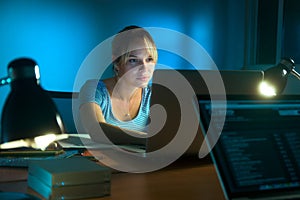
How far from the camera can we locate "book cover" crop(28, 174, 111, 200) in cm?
85

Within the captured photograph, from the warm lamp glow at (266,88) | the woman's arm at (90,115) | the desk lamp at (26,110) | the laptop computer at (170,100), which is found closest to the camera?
the desk lamp at (26,110)

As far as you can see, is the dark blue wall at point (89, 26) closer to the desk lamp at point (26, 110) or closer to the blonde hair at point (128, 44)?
the blonde hair at point (128, 44)

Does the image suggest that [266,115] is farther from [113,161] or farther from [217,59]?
[217,59]

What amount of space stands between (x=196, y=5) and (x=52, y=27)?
1.24m

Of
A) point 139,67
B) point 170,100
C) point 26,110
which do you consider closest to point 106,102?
point 139,67

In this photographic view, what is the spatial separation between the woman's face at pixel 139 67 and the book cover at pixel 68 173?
1099 millimetres

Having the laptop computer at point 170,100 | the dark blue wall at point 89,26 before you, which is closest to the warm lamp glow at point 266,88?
the laptop computer at point 170,100

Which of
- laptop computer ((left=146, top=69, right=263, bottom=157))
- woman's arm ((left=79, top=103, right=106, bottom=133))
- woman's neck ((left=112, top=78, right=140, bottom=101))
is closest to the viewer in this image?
laptop computer ((left=146, top=69, right=263, bottom=157))

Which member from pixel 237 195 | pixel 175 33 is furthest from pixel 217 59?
pixel 237 195

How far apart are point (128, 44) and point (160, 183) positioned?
45.0 inches

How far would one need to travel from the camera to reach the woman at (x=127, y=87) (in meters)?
1.98

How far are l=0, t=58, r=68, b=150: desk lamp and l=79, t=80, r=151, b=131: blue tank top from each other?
4.33 feet

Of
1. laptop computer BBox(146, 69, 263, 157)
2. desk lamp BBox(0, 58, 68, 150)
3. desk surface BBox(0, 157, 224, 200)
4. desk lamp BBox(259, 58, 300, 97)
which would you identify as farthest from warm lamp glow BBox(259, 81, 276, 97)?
desk lamp BBox(0, 58, 68, 150)

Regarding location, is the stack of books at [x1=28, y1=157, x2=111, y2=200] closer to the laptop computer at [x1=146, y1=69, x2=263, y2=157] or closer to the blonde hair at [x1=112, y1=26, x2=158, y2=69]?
the laptop computer at [x1=146, y1=69, x2=263, y2=157]
